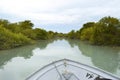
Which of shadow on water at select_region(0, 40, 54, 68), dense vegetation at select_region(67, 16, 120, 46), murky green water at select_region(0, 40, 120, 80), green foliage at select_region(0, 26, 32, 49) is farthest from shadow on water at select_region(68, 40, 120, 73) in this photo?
green foliage at select_region(0, 26, 32, 49)

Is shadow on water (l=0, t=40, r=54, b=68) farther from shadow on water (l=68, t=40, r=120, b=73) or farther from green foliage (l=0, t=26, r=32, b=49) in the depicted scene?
shadow on water (l=68, t=40, r=120, b=73)

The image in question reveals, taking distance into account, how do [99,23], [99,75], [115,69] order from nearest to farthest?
[99,75] → [115,69] → [99,23]

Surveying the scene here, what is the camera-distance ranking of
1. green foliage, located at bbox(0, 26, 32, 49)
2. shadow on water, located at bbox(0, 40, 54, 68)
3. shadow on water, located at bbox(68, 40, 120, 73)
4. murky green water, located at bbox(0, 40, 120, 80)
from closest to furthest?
murky green water, located at bbox(0, 40, 120, 80) < shadow on water, located at bbox(68, 40, 120, 73) < shadow on water, located at bbox(0, 40, 54, 68) < green foliage, located at bbox(0, 26, 32, 49)

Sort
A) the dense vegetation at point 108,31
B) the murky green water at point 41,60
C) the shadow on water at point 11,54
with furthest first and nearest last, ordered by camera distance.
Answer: the dense vegetation at point 108,31 < the shadow on water at point 11,54 < the murky green water at point 41,60


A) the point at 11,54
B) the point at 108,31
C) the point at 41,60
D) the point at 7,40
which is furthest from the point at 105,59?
the point at 7,40

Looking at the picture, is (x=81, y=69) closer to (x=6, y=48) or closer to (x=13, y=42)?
(x=6, y=48)

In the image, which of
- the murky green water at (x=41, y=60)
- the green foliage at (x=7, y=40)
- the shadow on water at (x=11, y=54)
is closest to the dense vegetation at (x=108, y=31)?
the murky green water at (x=41, y=60)

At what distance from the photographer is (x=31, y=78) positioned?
155 inches

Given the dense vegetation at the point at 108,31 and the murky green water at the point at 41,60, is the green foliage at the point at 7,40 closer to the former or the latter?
the murky green water at the point at 41,60

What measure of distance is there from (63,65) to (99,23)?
18182mm

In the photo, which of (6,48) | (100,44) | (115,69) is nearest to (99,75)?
(115,69)

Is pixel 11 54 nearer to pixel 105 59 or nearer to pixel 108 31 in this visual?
pixel 105 59

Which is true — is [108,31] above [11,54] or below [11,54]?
above

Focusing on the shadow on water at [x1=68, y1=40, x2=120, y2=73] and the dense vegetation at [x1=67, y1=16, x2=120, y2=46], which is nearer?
the shadow on water at [x1=68, y1=40, x2=120, y2=73]
